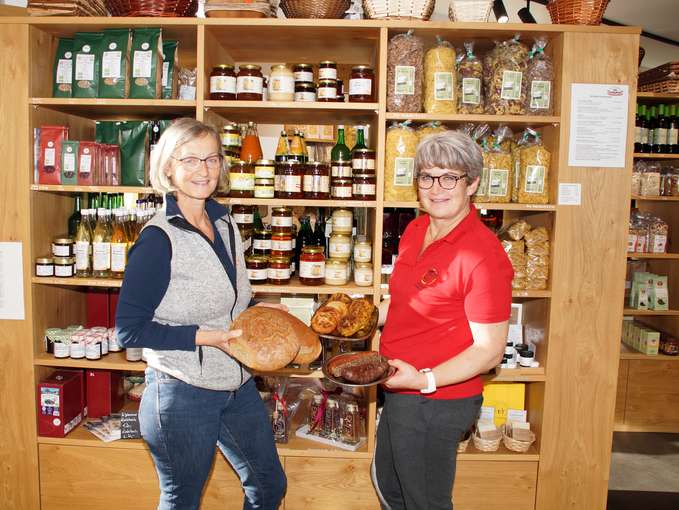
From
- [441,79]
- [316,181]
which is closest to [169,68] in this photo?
[316,181]

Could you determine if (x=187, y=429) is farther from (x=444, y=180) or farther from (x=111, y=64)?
(x=111, y=64)

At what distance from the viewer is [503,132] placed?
2.38m

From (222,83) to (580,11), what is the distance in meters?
1.43

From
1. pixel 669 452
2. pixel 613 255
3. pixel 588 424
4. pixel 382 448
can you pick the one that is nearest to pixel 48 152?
pixel 382 448

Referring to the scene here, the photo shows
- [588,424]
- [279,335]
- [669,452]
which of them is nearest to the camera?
[279,335]

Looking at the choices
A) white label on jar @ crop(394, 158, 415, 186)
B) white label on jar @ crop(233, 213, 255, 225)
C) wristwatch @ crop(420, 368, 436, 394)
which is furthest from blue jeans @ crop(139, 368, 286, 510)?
white label on jar @ crop(394, 158, 415, 186)

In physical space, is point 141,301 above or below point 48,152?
below

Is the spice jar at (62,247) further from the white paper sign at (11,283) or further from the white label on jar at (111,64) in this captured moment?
the white label on jar at (111,64)

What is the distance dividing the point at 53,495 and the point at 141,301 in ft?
4.87

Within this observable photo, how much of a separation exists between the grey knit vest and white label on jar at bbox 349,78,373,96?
3.31 ft

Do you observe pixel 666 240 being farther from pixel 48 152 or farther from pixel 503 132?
pixel 48 152

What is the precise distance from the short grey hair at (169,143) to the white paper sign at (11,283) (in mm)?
1104

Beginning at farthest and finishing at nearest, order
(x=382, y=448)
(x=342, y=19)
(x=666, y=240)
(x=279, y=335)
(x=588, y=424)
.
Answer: (x=666, y=240)
(x=588, y=424)
(x=342, y=19)
(x=382, y=448)
(x=279, y=335)

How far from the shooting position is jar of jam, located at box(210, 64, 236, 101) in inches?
90.2
